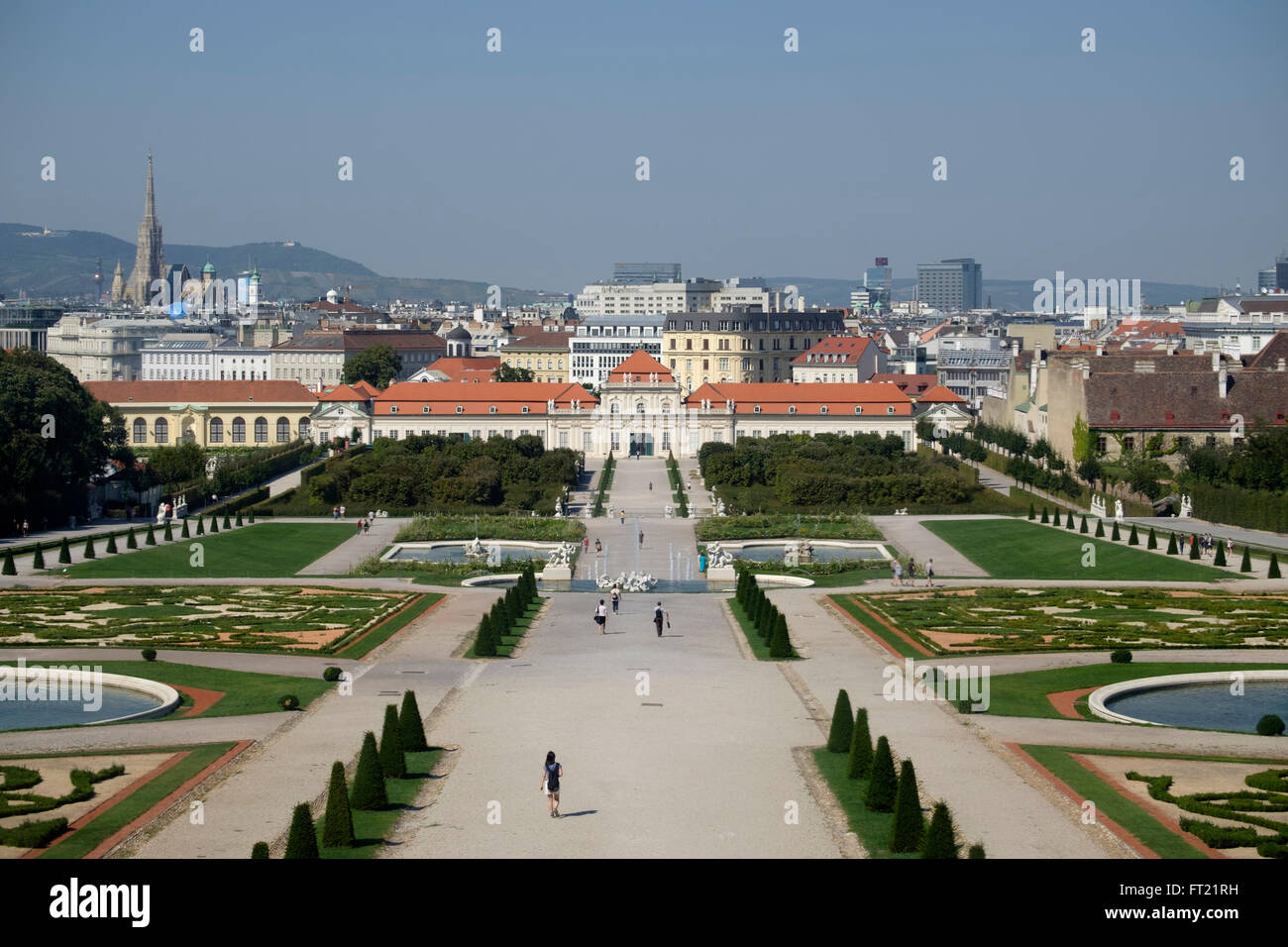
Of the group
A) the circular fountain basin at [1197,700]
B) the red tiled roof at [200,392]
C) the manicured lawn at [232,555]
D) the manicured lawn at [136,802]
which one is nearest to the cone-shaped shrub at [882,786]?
the circular fountain basin at [1197,700]

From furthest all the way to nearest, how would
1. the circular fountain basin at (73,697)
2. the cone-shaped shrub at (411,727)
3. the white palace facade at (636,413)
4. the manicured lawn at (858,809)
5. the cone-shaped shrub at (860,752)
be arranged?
the white palace facade at (636,413) < the circular fountain basin at (73,697) < the cone-shaped shrub at (411,727) < the cone-shaped shrub at (860,752) < the manicured lawn at (858,809)

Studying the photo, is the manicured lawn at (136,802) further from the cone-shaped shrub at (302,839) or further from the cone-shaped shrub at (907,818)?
the cone-shaped shrub at (907,818)

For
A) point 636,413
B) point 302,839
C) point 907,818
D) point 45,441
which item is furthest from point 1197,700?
point 636,413

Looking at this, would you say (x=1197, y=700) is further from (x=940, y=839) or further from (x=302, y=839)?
(x=302, y=839)

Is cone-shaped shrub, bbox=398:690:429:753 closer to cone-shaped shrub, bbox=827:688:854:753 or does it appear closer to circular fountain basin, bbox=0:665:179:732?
circular fountain basin, bbox=0:665:179:732

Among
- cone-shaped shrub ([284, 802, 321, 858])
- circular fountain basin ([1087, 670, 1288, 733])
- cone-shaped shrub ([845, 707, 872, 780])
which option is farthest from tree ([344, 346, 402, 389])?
cone-shaped shrub ([284, 802, 321, 858])
